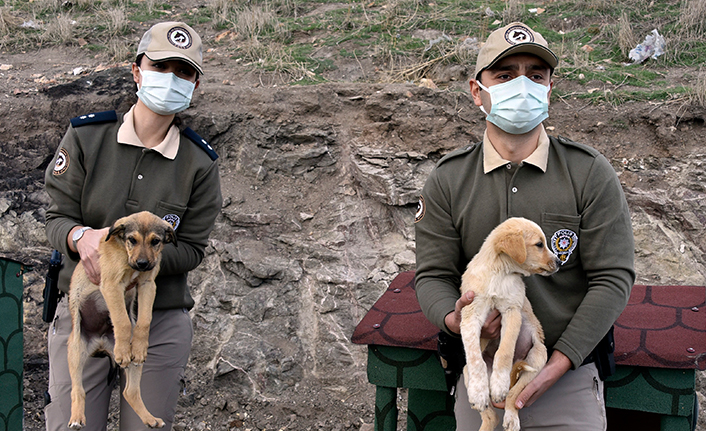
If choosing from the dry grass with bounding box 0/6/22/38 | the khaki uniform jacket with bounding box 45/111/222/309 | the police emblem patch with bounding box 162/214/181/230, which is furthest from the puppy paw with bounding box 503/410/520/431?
the dry grass with bounding box 0/6/22/38

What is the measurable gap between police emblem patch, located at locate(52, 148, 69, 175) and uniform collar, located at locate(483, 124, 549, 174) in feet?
7.91

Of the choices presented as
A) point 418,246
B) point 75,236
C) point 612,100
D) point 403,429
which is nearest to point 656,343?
point 418,246

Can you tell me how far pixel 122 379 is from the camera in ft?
11.0

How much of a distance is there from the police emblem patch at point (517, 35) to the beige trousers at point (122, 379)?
2564 millimetres

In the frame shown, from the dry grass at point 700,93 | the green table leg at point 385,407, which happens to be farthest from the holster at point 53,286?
the dry grass at point 700,93

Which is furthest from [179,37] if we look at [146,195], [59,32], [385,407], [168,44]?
[59,32]

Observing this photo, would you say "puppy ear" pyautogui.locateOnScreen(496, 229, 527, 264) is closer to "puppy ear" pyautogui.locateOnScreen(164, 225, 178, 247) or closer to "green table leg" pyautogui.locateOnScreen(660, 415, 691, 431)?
"green table leg" pyautogui.locateOnScreen(660, 415, 691, 431)

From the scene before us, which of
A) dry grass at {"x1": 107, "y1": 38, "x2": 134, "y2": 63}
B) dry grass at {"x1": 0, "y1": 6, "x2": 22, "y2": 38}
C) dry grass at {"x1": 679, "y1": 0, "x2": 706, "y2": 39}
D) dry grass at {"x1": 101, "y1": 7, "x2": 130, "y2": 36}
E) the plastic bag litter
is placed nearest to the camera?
the plastic bag litter

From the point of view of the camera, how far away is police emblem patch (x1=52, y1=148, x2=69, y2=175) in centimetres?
327

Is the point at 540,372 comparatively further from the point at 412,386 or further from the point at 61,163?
the point at 61,163

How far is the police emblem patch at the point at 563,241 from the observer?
2.91m

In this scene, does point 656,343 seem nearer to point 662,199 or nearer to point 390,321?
point 390,321

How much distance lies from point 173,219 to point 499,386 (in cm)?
211

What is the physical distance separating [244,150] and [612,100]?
4.45m
